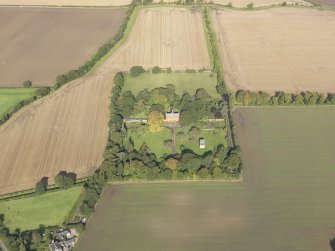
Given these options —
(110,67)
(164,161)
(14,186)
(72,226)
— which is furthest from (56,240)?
(110,67)

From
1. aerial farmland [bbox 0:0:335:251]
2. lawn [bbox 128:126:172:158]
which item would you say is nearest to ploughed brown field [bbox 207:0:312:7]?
aerial farmland [bbox 0:0:335:251]

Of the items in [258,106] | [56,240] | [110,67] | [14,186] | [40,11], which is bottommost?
[56,240]

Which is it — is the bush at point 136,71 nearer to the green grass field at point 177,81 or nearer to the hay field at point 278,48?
the green grass field at point 177,81

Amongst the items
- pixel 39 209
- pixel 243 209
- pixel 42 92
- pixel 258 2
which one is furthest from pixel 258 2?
pixel 39 209

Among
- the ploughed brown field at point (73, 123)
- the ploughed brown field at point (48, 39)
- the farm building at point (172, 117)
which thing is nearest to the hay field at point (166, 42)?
the ploughed brown field at point (73, 123)

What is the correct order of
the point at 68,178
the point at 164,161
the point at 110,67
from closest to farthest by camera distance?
1. the point at 68,178
2. the point at 164,161
3. the point at 110,67

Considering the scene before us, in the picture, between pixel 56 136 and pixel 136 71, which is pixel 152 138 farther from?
pixel 136 71

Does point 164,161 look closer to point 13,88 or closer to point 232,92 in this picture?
point 232,92
